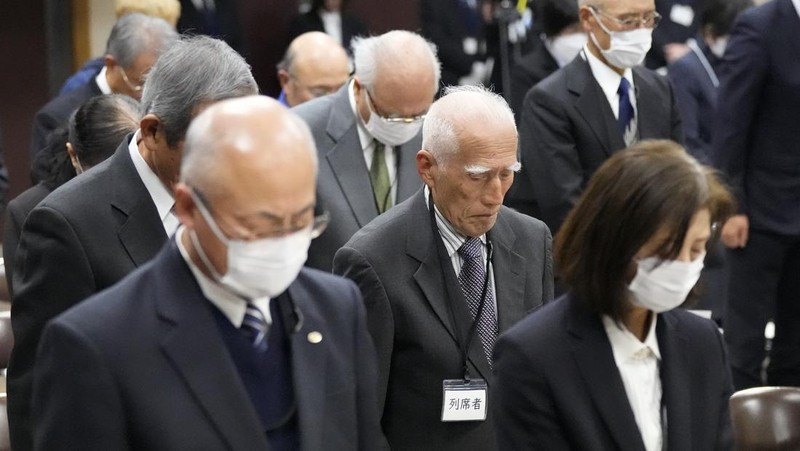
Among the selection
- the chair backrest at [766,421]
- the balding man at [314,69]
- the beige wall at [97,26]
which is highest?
the chair backrest at [766,421]

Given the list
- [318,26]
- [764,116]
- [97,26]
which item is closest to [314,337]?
[764,116]

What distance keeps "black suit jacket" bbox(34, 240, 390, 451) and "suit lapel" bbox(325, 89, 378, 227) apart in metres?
2.33

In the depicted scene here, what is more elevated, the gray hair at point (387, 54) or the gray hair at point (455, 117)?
the gray hair at point (455, 117)

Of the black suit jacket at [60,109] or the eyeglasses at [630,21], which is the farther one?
the black suit jacket at [60,109]

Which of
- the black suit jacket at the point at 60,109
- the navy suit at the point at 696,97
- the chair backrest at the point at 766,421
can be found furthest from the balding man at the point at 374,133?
the navy suit at the point at 696,97

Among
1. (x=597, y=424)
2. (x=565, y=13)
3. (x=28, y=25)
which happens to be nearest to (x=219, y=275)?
(x=597, y=424)

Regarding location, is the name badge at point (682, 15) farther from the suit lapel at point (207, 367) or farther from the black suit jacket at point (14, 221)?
the suit lapel at point (207, 367)

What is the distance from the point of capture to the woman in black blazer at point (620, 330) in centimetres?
264

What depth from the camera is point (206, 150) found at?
2244 mm

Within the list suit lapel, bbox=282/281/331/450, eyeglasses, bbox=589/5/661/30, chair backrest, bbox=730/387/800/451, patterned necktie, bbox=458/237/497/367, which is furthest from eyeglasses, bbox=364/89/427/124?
suit lapel, bbox=282/281/331/450

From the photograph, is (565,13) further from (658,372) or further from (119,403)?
(119,403)

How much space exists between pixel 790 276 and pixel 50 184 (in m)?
3.18

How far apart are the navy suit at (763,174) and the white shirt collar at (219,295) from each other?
394 cm

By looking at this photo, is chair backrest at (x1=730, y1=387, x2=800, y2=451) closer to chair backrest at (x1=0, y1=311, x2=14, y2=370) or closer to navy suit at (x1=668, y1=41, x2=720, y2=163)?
chair backrest at (x1=0, y1=311, x2=14, y2=370)
